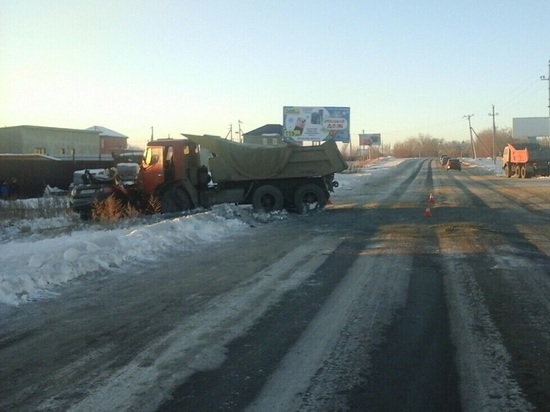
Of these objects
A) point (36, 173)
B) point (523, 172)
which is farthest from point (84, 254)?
point (523, 172)

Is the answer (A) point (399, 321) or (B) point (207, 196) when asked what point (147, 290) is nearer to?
(A) point (399, 321)

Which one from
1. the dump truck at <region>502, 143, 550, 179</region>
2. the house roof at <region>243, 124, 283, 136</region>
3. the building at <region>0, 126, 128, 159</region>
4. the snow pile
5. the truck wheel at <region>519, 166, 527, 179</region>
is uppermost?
the house roof at <region>243, 124, 283, 136</region>

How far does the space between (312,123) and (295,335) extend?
1946 inches

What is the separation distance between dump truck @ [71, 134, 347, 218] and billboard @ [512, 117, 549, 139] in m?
98.3

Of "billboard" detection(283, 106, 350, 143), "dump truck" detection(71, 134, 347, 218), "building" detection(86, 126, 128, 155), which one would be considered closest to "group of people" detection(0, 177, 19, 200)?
"dump truck" detection(71, 134, 347, 218)

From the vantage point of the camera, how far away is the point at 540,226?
15945 mm

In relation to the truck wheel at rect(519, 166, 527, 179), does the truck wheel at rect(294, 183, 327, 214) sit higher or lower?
lower

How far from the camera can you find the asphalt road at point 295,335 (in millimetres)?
4738

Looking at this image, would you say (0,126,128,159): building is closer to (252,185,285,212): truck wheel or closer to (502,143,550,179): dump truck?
(502,143,550,179): dump truck

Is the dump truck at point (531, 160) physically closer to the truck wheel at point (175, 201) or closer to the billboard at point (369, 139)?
the truck wheel at point (175, 201)

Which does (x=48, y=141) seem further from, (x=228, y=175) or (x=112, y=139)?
(x=228, y=175)

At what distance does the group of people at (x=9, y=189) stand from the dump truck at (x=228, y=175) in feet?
42.1

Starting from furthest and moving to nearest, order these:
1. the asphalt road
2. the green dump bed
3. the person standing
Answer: the person standing
the green dump bed
the asphalt road

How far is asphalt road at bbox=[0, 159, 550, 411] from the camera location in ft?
15.5
